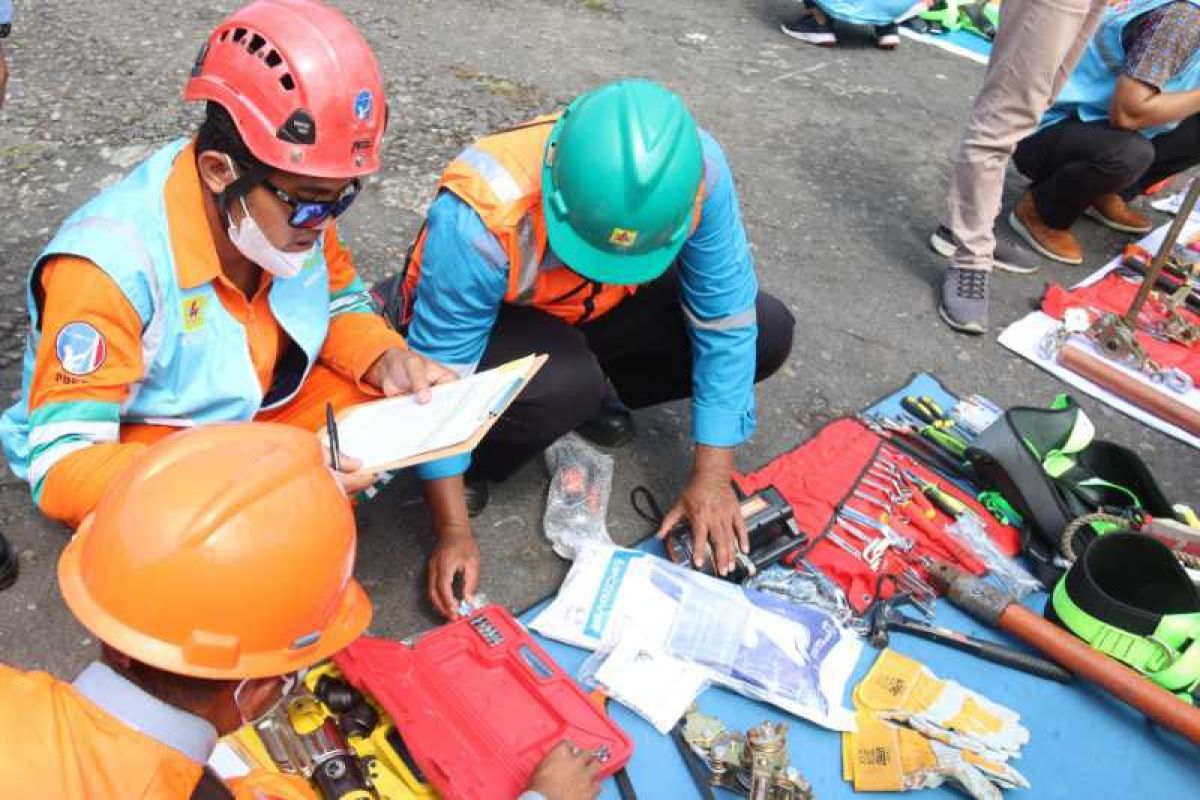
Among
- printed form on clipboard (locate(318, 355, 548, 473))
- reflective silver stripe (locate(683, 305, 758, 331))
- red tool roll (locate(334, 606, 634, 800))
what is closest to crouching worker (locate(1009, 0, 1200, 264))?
reflective silver stripe (locate(683, 305, 758, 331))

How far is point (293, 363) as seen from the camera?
241 centimetres

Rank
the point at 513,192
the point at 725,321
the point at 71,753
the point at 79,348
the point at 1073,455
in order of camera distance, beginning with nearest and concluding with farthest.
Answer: the point at 71,753, the point at 79,348, the point at 513,192, the point at 725,321, the point at 1073,455

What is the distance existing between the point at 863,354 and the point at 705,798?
2.21 meters

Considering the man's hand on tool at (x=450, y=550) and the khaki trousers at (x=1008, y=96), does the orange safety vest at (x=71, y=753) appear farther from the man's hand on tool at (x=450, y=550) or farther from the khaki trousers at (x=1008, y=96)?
the khaki trousers at (x=1008, y=96)

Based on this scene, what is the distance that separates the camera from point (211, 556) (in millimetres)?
1296

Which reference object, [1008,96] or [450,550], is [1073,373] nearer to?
[1008,96]

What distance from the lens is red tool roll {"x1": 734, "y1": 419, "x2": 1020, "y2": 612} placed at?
9.30 feet

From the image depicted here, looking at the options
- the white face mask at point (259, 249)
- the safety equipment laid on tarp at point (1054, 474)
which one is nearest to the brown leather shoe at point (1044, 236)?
the safety equipment laid on tarp at point (1054, 474)

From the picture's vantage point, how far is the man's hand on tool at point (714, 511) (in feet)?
8.80

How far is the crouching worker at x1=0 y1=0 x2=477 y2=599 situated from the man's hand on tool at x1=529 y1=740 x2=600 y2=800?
695 mm

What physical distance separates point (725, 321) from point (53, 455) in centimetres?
170

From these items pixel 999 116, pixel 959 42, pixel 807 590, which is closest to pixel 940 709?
pixel 807 590

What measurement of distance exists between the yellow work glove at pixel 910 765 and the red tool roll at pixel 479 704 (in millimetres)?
600

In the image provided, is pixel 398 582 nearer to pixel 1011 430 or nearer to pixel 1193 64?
pixel 1011 430
